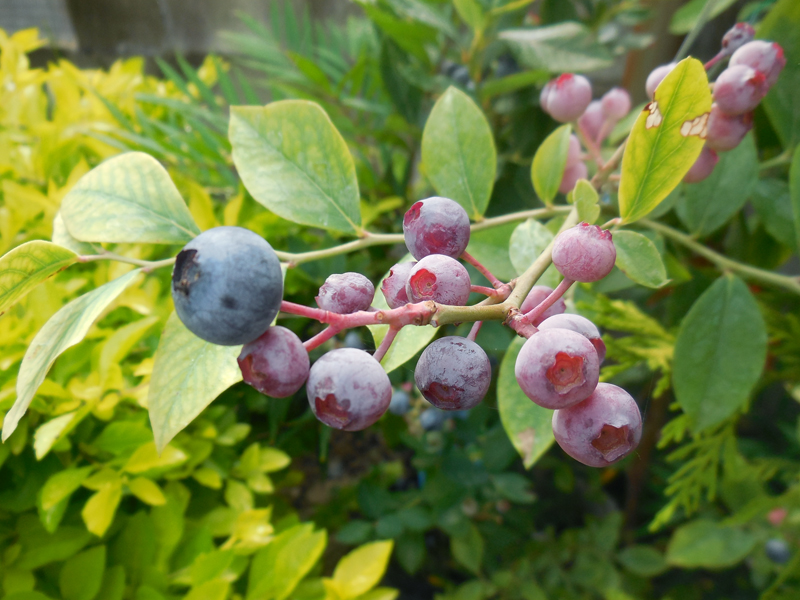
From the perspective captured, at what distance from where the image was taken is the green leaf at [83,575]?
54 cm

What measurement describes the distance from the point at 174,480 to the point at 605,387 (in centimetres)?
63

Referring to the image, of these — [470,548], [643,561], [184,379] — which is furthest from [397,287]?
[643,561]

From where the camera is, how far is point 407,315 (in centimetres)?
23

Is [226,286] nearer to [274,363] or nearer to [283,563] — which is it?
[274,363]

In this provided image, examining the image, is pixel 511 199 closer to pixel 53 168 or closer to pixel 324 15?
pixel 53 168

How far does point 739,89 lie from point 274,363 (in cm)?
39

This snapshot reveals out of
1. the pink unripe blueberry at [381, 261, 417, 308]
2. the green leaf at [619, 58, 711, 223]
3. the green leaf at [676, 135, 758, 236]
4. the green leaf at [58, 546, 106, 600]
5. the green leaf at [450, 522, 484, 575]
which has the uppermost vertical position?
the green leaf at [619, 58, 711, 223]

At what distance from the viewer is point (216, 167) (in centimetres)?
100

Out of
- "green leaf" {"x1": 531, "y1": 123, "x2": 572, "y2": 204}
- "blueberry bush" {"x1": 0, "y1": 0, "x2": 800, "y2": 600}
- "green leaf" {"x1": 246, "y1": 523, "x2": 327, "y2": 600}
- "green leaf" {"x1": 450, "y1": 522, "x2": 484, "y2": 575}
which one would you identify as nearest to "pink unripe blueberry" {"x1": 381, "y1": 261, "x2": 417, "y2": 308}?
"blueberry bush" {"x1": 0, "y1": 0, "x2": 800, "y2": 600}

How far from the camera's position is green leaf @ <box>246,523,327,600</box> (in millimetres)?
606

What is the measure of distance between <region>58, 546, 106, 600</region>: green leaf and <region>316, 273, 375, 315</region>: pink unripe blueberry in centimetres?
48

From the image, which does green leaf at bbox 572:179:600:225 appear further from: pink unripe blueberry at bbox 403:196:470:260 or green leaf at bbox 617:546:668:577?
green leaf at bbox 617:546:668:577

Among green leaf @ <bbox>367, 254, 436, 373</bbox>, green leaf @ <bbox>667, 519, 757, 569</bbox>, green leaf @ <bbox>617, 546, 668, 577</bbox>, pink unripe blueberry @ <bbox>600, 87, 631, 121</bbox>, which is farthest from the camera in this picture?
green leaf @ <bbox>617, 546, 668, 577</bbox>

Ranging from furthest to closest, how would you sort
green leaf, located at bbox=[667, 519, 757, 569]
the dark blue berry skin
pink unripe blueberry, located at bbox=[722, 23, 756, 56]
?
green leaf, located at bbox=[667, 519, 757, 569], pink unripe blueberry, located at bbox=[722, 23, 756, 56], the dark blue berry skin
